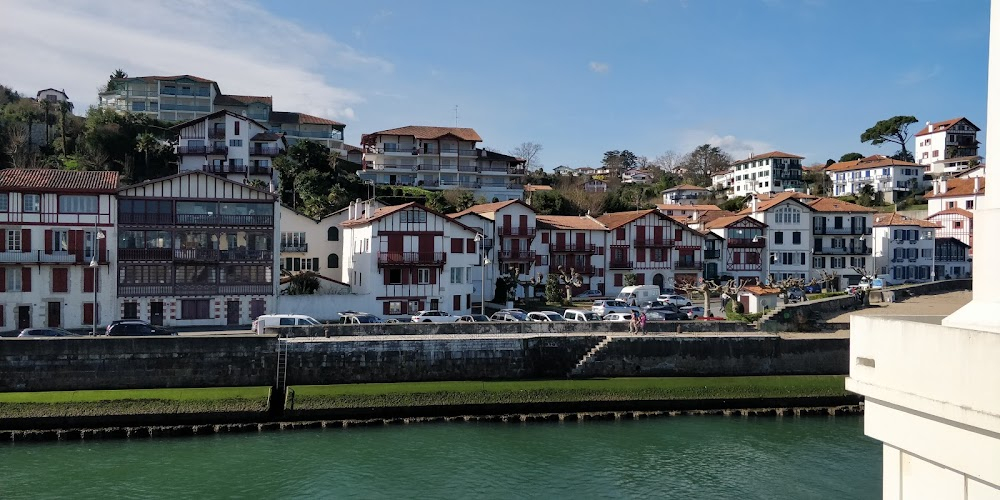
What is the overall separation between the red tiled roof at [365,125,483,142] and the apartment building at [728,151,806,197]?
39.8 meters

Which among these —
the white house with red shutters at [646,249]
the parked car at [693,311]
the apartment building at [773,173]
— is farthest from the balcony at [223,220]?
the apartment building at [773,173]

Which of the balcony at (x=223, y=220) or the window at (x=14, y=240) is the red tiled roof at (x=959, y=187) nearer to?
the balcony at (x=223, y=220)

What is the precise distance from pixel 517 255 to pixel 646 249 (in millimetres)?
11196

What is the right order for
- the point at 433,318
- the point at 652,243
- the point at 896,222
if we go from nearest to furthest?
the point at 433,318 → the point at 652,243 → the point at 896,222

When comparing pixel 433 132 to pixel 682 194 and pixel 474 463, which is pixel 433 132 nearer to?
pixel 682 194

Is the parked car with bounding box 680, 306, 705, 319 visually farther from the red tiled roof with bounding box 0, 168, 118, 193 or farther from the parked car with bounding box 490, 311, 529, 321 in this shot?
the red tiled roof with bounding box 0, 168, 118, 193

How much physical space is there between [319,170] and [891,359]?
230 ft

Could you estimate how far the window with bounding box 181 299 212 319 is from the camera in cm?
4297

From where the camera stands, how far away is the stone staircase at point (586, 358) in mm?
35656

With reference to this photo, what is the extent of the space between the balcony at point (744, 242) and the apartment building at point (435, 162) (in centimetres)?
2555

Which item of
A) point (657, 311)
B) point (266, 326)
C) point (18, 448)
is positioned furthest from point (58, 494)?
point (657, 311)

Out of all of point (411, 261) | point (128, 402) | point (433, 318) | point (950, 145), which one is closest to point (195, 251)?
point (411, 261)

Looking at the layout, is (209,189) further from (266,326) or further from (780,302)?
(780,302)

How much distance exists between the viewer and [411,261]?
4709cm
